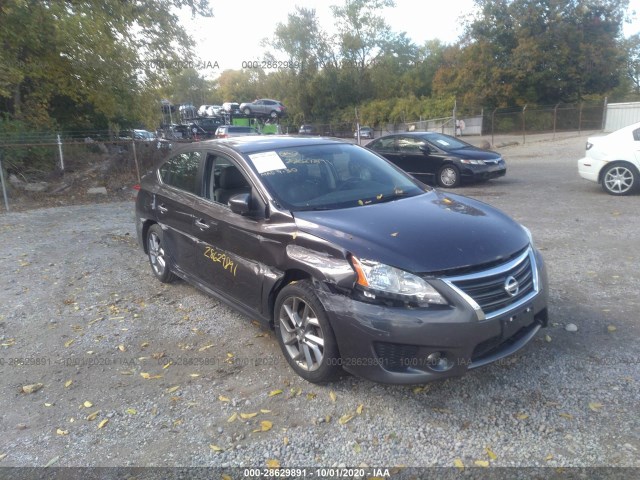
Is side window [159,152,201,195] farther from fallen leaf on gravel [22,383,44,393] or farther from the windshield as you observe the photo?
fallen leaf on gravel [22,383,44,393]

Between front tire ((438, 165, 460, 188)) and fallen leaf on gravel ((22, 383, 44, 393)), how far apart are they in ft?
34.8

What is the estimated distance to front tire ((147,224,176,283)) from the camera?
5.88 m

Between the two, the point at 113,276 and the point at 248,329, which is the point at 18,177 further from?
the point at 248,329

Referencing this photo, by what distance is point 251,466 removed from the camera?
3.01 meters

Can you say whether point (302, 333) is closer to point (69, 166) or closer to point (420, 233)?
point (420, 233)

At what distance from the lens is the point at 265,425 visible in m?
3.37

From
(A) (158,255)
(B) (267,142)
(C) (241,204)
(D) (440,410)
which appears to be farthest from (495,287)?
(A) (158,255)

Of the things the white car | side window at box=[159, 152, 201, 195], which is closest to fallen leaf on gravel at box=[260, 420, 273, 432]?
side window at box=[159, 152, 201, 195]

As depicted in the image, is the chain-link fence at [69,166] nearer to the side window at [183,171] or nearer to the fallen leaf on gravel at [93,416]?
the side window at [183,171]

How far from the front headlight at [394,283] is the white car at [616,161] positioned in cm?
873

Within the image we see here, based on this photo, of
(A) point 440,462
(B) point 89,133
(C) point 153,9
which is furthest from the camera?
(B) point 89,133

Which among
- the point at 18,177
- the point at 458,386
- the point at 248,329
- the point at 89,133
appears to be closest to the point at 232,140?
the point at 248,329

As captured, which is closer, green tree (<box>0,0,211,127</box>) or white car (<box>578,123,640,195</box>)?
white car (<box>578,123,640,195</box>)

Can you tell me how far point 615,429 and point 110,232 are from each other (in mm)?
8265
